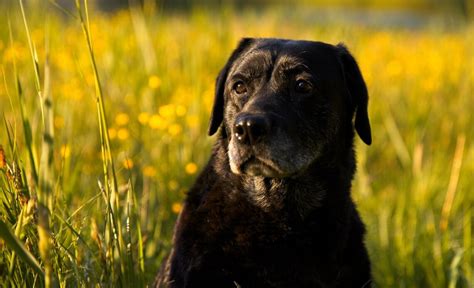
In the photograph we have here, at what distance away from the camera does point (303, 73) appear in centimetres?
308

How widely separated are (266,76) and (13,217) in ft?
4.05

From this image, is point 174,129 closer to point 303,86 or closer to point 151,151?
point 151,151

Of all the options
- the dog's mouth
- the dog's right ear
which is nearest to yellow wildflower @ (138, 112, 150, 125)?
the dog's right ear

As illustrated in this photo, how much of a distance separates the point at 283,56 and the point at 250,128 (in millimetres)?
510

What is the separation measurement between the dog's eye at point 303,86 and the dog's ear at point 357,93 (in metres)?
0.27

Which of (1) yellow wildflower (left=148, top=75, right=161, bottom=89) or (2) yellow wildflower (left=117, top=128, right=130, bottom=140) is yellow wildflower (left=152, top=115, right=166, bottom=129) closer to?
(2) yellow wildflower (left=117, top=128, right=130, bottom=140)

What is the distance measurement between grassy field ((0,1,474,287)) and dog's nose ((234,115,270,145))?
0.44m

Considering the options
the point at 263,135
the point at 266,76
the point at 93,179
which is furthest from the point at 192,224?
the point at 93,179

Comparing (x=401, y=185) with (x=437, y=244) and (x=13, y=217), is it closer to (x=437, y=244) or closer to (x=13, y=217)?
(x=437, y=244)

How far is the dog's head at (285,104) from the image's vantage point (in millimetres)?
2809

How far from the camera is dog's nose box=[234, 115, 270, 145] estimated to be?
272 centimetres

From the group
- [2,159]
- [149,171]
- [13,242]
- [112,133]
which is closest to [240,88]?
[2,159]

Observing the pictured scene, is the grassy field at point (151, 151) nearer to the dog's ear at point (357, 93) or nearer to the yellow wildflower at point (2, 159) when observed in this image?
the yellow wildflower at point (2, 159)

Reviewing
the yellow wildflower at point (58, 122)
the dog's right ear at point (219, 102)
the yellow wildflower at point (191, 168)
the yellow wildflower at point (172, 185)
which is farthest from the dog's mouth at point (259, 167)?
the yellow wildflower at point (58, 122)
